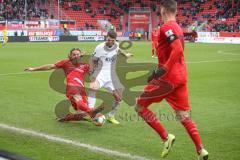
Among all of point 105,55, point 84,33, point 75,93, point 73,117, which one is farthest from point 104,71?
point 84,33

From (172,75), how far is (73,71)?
312 cm

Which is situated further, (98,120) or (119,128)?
(119,128)

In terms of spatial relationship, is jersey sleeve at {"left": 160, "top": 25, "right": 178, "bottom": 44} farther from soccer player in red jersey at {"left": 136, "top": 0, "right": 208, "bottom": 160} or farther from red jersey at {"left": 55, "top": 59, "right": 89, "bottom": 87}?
red jersey at {"left": 55, "top": 59, "right": 89, "bottom": 87}

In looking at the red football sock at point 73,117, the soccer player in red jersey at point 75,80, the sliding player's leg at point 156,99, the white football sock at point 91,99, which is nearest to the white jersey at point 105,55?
the soccer player in red jersey at point 75,80

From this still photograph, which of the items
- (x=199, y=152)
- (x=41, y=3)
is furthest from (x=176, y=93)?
(x=41, y=3)

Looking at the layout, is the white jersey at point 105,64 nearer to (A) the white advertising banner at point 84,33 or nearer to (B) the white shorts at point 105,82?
(B) the white shorts at point 105,82

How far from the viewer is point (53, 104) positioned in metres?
10.7

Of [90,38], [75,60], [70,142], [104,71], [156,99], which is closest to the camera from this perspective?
[156,99]

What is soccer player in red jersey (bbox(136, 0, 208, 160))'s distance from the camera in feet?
19.1

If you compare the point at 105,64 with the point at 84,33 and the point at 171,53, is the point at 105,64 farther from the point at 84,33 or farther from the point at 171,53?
the point at 84,33

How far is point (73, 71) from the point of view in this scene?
8672 mm

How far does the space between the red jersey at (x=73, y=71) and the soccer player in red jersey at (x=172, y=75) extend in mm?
2664

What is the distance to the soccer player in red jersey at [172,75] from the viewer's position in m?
5.81

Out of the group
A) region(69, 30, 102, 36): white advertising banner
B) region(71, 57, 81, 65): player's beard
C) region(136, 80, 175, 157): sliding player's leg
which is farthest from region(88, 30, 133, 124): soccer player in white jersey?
region(69, 30, 102, 36): white advertising banner
